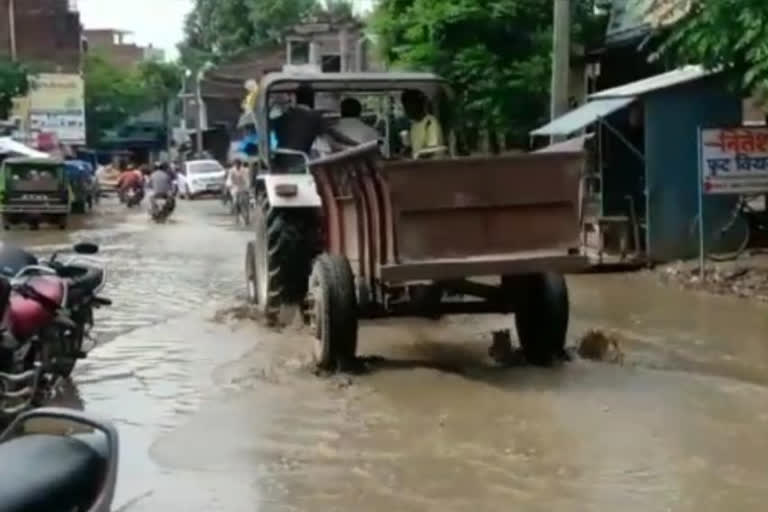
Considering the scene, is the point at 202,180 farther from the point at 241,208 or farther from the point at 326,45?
the point at 241,208

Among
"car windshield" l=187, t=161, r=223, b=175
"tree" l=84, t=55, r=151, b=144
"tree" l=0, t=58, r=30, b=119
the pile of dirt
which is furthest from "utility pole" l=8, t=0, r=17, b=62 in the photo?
the pile of dirt

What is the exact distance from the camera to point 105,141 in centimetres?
8375

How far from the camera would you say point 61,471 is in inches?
127

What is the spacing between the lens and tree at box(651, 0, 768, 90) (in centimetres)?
1369

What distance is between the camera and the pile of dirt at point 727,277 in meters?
15.7

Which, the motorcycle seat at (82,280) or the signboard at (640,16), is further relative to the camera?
the signboard at (640,16)

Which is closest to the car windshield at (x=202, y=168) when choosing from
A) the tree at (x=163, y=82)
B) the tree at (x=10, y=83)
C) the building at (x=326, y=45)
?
the building at (x=326, y=45)

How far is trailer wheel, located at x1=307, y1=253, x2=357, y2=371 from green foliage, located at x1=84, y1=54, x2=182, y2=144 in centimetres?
7274

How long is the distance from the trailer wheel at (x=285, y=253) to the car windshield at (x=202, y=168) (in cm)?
4218

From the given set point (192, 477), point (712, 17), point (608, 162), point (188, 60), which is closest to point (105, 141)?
point (188, 60)

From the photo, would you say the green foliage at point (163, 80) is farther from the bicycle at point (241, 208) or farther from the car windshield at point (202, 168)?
the bicycle at point (241, 208)

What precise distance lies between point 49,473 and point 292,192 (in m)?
9.28

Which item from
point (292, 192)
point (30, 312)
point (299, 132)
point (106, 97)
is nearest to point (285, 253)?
point (292, 192)

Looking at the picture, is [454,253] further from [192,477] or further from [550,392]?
[192,477]
